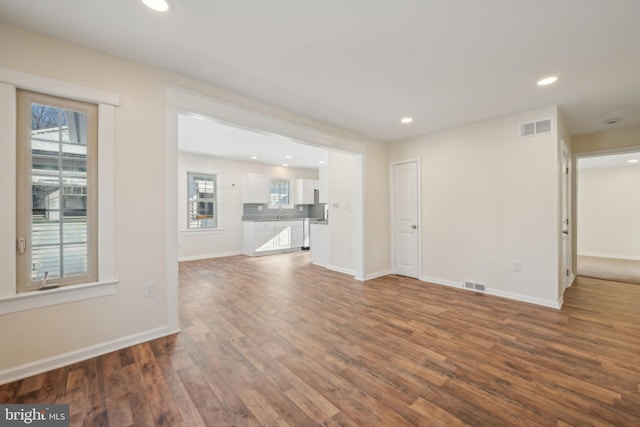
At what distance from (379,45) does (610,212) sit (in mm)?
8643

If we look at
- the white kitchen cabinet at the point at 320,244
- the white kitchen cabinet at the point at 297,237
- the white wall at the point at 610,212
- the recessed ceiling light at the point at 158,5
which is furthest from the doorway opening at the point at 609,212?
the recessed ceiling light at the point at 158,5

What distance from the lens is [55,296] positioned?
6.66 ft

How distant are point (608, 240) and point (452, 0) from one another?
8.73m

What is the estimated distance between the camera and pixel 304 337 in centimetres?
256

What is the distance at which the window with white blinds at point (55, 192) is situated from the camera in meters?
1.96

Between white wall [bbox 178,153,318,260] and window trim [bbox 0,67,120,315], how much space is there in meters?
4.43

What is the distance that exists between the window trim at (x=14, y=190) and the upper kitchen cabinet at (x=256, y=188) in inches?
205

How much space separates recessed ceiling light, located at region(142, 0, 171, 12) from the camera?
168 cm

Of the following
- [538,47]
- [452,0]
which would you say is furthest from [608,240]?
[452,0]

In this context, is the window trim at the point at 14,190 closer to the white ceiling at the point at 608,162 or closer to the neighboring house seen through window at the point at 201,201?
the neighboring house seen through window at the point at 201,201

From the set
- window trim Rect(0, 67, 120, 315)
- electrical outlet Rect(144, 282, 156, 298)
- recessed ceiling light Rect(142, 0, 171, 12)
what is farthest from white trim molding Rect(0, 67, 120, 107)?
electrical outlet Rect(144, 282, 156, 298)

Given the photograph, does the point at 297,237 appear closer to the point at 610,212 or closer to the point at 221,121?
the point at 221,121

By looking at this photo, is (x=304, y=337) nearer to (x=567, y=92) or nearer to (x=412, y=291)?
(x=412, y=291)

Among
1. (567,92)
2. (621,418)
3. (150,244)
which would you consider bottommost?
(621,418)
